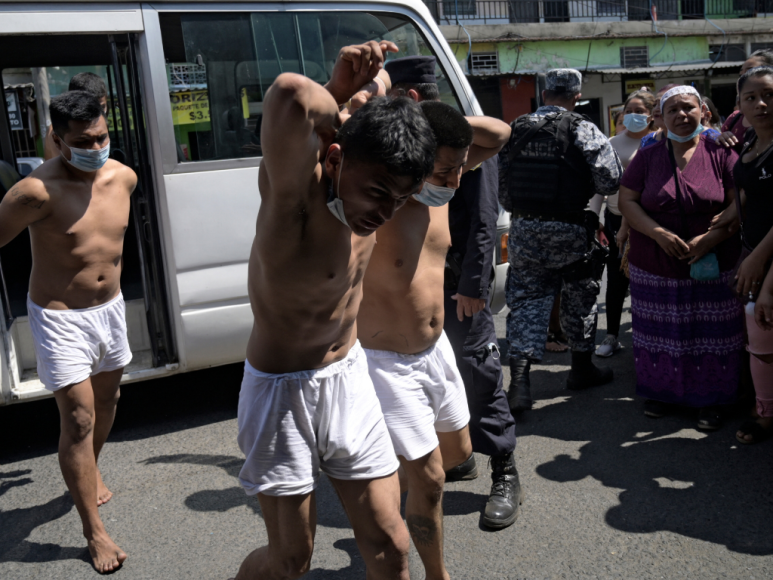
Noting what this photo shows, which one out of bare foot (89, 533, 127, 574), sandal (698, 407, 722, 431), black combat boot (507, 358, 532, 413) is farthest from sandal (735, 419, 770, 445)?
bare foot (89, 533, 127, 574)

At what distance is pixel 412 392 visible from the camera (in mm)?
2586

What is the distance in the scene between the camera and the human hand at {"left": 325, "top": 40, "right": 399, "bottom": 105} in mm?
2004

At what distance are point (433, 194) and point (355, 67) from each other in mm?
615

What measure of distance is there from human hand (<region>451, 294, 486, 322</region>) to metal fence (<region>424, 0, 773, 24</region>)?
18249 mm

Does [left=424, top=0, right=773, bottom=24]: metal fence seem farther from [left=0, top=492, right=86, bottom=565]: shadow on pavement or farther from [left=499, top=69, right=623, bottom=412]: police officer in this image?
[left=0, top=492, right=86, bottom=565]: shadow on pavement

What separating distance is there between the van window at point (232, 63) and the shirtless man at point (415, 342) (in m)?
2.10

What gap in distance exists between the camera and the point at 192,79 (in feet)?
14.0

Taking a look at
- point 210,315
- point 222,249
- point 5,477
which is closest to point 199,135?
point 222,249

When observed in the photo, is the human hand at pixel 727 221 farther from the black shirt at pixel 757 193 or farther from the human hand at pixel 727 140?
the human hand at pixel 727 140

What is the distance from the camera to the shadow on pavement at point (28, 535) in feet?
10.3

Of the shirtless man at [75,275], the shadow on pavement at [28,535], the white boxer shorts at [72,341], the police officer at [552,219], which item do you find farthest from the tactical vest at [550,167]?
the shadow on pavement at [28,535]

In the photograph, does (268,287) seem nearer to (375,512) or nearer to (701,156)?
(375,512)

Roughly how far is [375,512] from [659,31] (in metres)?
23.5

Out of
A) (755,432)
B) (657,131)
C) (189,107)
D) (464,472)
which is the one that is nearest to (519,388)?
(464,472)
